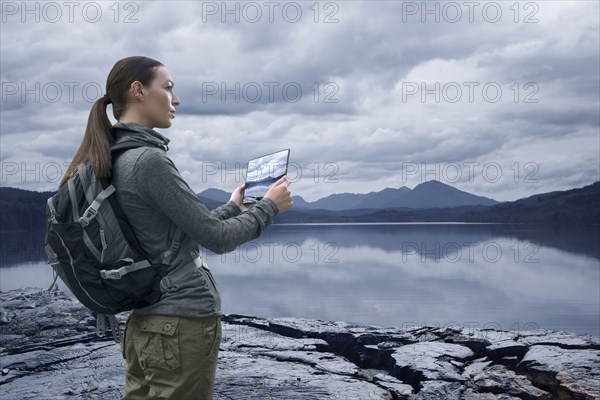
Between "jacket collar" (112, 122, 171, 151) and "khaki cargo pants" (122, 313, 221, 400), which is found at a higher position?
"jacket collar" (112, 122, 171, 151)

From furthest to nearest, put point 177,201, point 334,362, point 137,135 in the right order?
point 334,362, point 137,135, point 177,201

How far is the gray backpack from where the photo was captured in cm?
211

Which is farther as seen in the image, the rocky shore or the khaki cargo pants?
the rocky shore

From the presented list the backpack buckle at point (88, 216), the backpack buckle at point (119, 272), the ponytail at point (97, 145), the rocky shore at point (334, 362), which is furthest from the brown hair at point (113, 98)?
the rocky shore at point (334, 362)

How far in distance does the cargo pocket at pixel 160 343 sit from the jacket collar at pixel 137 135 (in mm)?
649

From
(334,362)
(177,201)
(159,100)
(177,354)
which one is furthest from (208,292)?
(334,362)

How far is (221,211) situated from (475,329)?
5005 mm

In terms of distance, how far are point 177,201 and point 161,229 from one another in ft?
0.53

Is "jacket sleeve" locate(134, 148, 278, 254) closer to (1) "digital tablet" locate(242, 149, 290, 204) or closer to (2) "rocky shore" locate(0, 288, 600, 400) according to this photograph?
(1) "digital tablet" locate(242, 149, 290, 204)

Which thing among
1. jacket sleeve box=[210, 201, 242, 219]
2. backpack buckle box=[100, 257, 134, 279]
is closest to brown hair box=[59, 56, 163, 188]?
backpack buckle box=[100, 257, 134, 279]

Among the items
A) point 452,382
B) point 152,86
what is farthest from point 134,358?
point 452,382

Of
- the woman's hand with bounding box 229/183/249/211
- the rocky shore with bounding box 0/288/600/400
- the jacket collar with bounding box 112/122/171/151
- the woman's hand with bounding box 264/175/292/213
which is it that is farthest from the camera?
the rocky shore with bounding box 0/288/600/400

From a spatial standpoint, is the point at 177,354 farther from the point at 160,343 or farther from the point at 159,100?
the point at 159,100

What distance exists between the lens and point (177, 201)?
6.77 ft
